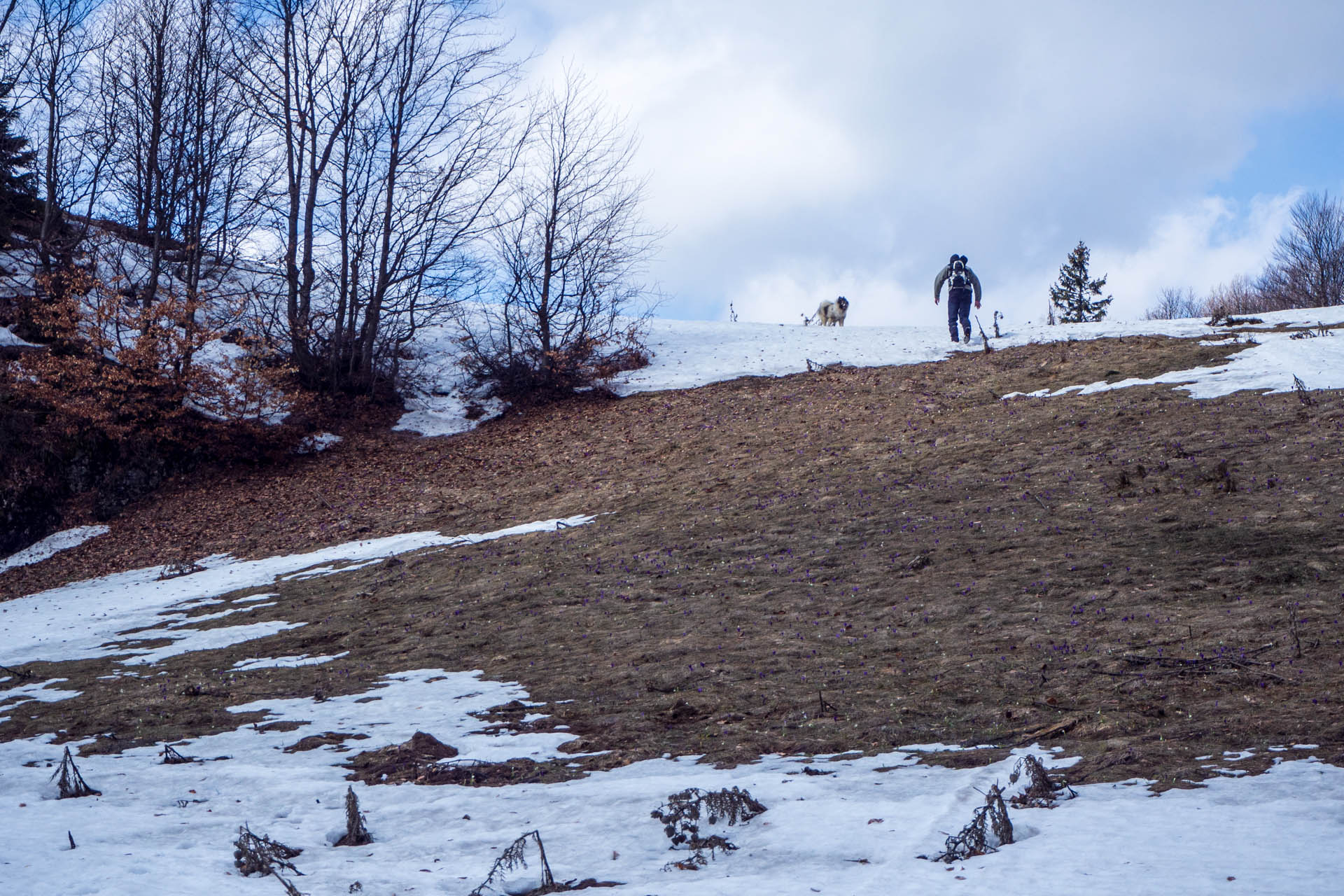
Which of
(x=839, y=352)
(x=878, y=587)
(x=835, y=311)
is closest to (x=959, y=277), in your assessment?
(x=839, y=352)

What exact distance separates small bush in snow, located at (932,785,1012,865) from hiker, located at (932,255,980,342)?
829 inches

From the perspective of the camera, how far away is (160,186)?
23812mm

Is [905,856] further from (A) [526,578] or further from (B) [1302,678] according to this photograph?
(A) [526,578]

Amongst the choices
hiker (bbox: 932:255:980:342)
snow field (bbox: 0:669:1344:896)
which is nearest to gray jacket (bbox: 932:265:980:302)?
hiker (bbox: 932:255:980:342)

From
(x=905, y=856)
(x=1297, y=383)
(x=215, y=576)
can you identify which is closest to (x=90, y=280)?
(x=215, y=576)

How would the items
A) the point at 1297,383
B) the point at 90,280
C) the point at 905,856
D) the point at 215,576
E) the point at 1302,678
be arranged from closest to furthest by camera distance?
the point at 905,856 < the point at 1302,678 < the point at 1297,383 < the point at 215,576 < the point at 90,280

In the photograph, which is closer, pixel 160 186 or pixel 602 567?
pixel 602 567

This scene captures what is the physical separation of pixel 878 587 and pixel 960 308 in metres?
16.6

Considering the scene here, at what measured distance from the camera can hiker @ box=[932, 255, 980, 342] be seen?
23031mm

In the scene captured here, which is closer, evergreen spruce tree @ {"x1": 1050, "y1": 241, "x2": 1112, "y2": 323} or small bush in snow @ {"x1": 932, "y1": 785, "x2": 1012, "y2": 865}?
small bush in snow @ {"x1": 932, "y1": 785, "x2": 1012, "y2": 865}

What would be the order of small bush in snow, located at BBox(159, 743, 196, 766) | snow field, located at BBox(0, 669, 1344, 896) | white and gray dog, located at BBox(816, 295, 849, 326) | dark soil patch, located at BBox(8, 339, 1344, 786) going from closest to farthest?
snow field, located at BBox(0, 669, 1344, 896)
dark soil patch, located at BBox(8, 339, 1344, 786)
small bush in snow, located at BBox(159, 743, 196, 766)
white and gray dog, located at BBox(816, 295, 849, 326)

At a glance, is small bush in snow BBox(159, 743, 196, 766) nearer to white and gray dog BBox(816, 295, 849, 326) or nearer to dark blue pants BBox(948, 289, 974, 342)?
dark blue pants BBox(948, 289, 974, 342)

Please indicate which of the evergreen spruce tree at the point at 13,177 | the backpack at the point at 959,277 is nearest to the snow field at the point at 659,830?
the backpack at the point at 959,277

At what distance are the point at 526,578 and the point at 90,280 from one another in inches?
615
